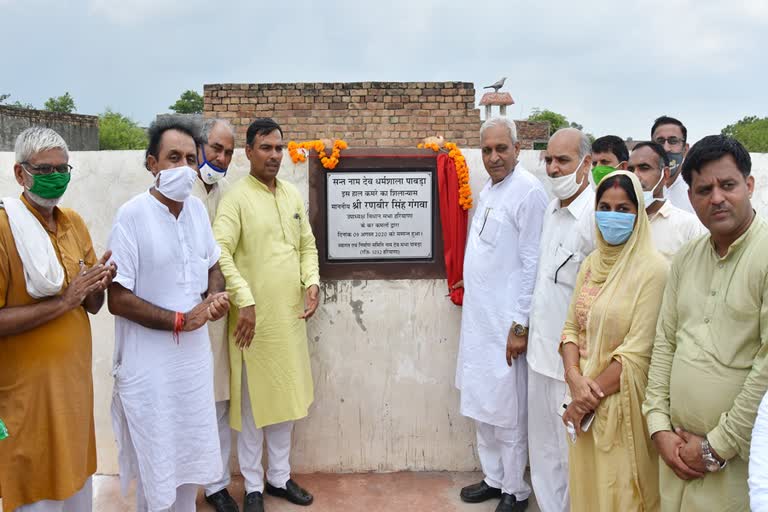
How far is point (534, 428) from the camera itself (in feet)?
10.4

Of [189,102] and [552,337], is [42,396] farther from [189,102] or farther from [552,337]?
[189,102]

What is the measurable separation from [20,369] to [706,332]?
7.92ft

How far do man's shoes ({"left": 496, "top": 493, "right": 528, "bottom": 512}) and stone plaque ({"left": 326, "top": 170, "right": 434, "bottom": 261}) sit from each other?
149 cm

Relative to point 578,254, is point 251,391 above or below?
below

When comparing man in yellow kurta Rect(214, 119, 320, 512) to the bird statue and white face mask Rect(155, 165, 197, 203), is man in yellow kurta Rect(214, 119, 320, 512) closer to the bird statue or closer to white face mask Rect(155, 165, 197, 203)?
white face mask Rect(155, 165, 197, 203)

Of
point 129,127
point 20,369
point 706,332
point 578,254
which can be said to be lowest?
point 20,369

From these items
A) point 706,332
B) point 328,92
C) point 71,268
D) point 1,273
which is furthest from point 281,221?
point 328,92

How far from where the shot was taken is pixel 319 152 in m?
3.80

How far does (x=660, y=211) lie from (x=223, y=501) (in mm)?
2741

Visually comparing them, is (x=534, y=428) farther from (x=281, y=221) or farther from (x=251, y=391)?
(x=281, y=221)

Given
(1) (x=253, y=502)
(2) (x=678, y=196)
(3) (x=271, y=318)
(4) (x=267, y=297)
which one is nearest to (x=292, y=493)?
(1) (x=253, y=502)

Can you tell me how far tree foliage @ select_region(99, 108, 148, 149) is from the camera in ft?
→ 93.6

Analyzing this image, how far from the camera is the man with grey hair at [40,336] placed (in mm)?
2260

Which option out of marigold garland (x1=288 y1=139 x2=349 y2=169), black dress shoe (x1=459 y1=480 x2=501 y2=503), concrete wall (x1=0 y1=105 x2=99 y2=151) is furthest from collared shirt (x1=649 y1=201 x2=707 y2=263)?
concrete wall (x1=0 y1=105 x2=99 y2=151)
